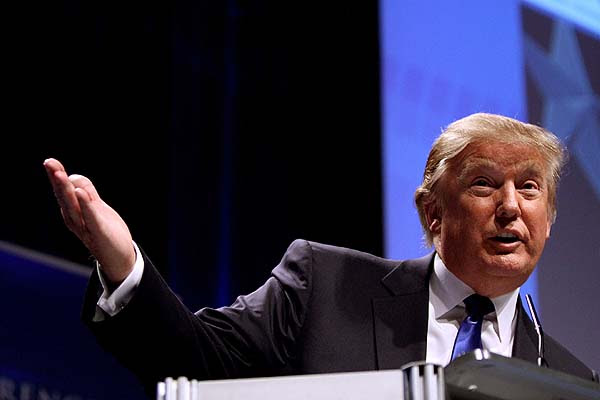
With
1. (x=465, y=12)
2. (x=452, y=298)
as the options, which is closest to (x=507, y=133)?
(x=452, y=298)

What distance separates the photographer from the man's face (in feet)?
5.96

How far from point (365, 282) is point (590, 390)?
77 cm

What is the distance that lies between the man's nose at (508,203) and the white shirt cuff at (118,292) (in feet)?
2.52

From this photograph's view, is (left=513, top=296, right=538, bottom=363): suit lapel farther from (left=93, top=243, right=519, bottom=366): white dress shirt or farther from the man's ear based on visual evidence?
the man's ear

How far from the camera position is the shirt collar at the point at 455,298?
178cm

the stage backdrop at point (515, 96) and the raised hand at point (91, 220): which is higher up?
the stage backdrop at point (515, 96)

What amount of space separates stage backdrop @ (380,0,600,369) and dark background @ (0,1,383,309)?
32 centimetres

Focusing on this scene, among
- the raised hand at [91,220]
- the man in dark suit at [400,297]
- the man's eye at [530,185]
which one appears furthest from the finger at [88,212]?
the man's eye at [530,185]

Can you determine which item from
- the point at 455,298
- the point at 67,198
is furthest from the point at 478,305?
the point at 67,198

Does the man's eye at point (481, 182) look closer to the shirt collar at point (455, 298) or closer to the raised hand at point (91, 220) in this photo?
the shirt collar at point (455, 298)

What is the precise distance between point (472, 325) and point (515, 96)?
1.73 meters

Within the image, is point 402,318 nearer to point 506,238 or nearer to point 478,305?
point 478,305

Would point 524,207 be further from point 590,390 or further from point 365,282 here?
point 590,390

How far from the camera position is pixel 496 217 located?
184 cm
